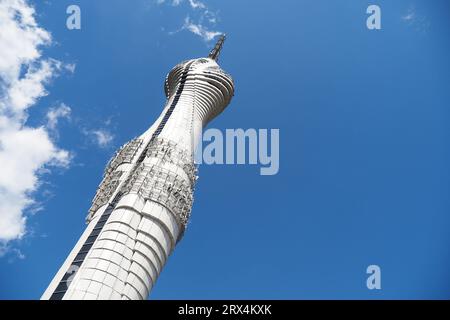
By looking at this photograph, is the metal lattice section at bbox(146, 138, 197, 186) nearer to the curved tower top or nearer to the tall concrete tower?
the tall concrete tower

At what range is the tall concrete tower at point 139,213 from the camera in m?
25.8

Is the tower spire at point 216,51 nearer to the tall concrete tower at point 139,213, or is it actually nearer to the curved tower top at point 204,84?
the curved tower top at point 204,84

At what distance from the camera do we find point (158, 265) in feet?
97.7

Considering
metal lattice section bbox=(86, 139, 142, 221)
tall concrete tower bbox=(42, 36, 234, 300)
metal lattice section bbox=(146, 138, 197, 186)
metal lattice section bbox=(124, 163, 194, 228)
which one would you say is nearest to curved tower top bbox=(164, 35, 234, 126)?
tall concrete tower bbox=(42, 36, 234, 300)

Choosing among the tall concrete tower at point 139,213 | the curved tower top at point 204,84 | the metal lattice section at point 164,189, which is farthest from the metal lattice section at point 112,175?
the curved tower top at point 204,84

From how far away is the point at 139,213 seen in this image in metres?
30.3

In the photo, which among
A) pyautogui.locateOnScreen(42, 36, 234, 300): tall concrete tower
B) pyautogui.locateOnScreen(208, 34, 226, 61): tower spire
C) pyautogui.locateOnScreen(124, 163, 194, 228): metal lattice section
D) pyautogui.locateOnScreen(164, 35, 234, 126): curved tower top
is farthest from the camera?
pyautogui.locateOnScreen(208, 34, 226, 61): tower spire

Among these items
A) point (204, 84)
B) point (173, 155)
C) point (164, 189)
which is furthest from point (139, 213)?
point (204, 84)

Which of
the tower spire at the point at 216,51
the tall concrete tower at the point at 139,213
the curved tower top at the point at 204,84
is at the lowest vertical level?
the tall concrete tower at the point at 139,213

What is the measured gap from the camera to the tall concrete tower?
2580 cm

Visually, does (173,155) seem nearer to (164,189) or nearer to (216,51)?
(164,189)
